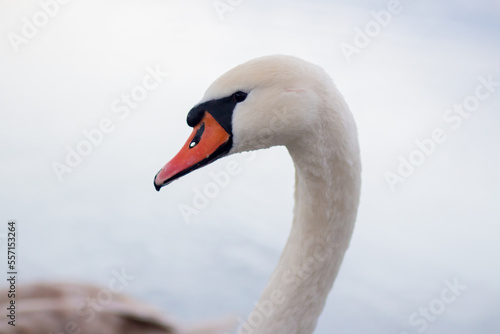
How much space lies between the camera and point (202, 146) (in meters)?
1.39

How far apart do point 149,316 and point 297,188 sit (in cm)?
62

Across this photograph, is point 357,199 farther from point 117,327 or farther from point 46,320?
point 46,320

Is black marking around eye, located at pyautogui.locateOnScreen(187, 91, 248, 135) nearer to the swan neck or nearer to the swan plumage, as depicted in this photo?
the swan plumage

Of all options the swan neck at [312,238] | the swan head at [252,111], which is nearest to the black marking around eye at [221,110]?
the swan head at [252,111]

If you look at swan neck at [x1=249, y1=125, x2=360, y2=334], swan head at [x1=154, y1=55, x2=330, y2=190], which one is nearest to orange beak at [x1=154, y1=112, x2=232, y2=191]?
swan head at [x1=154, y1=55, x2=330, y2=190]

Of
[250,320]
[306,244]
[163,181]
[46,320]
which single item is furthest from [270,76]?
[46,320]

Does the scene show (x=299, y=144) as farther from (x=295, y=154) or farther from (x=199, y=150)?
(x=199, y=150)

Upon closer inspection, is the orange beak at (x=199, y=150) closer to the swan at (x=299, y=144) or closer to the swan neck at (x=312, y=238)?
the swan at (x=299, y=144)

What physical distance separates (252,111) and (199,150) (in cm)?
16

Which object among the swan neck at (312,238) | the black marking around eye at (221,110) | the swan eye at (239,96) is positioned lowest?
the swan neck at (312,238)

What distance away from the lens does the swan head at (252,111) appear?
131 cm

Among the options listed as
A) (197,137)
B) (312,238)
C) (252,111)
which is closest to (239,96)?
(252,111)

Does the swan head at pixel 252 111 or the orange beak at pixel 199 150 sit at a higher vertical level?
the swan head at pixel 252 111

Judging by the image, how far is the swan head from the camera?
4.31ft
